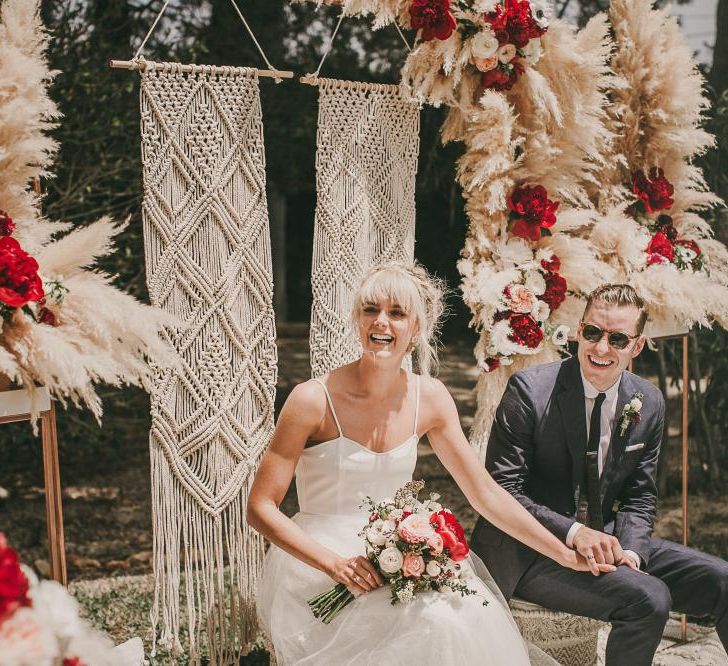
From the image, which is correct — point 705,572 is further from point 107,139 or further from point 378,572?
point 107,139

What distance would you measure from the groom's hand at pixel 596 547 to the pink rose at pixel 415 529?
0.66m

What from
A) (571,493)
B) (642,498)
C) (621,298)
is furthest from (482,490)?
(621,298)

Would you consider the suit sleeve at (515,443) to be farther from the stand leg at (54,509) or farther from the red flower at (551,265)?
the stand leg at (54,509)

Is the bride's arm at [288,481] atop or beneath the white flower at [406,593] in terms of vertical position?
atop

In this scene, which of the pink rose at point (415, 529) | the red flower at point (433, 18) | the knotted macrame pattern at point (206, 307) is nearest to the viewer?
the pink rose at point (415, 529)

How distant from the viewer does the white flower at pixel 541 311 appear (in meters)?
3.42

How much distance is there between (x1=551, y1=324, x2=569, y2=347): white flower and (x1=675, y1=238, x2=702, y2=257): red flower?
2.68ft

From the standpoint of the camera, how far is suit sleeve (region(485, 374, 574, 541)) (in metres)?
2.93

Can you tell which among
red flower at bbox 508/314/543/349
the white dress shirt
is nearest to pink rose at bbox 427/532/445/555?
the white dress shirt

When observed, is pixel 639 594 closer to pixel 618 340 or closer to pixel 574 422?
pixel 574 422

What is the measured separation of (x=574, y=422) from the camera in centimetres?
295

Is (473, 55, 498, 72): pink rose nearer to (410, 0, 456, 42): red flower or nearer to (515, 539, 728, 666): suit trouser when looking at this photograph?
(410, 0, 456, 42): red flower

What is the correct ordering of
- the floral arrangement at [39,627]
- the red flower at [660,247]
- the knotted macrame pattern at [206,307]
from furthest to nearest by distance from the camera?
the red flower at [660,247] → the knotted macrame pattern at [206,307] → the floral arrangement at [39,627]

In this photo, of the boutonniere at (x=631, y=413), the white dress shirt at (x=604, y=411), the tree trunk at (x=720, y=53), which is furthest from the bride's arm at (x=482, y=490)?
the tree trunk at (x=720, y=53)
